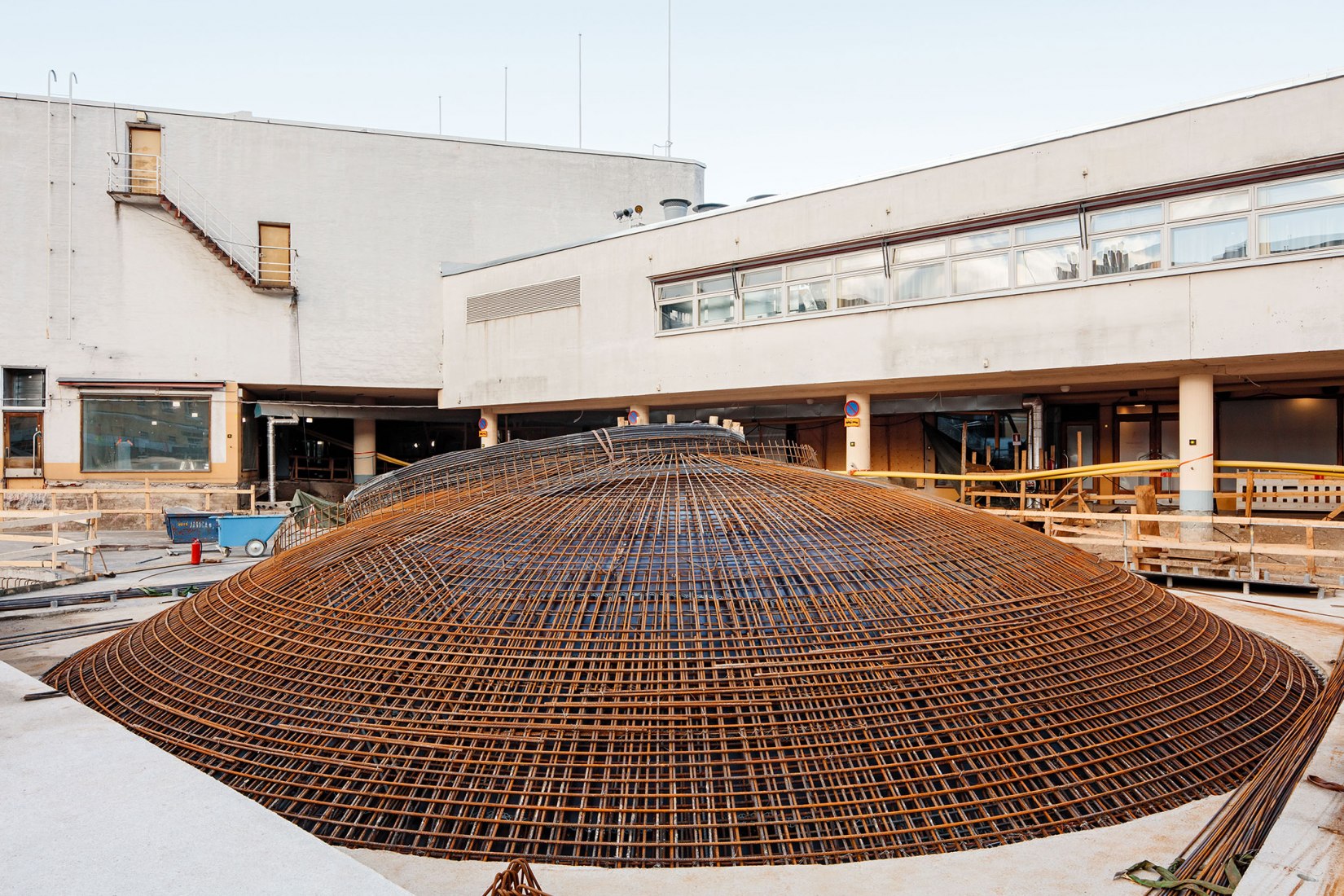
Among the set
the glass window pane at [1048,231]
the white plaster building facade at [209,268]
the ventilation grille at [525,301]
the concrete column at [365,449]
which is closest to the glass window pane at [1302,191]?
the glass window pane at [1048,231]

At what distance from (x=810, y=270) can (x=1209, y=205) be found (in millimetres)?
7898

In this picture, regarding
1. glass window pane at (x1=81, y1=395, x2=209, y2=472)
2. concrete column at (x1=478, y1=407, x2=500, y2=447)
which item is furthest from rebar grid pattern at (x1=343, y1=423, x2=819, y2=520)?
glass window pane at (x1=81, y1=395, x2=209, y2=472)

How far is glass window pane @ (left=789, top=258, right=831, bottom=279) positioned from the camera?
63.5 feet

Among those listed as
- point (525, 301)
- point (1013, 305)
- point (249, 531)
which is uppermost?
point (525, 301)

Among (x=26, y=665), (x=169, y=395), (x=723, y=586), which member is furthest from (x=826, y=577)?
(x=169, y=395)

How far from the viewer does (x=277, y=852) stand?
3016 millimetres

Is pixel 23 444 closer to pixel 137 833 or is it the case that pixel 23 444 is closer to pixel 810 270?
pixel 810 270

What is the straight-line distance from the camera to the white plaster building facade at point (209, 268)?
25.8 m

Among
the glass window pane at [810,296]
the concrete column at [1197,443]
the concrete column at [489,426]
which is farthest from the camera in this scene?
the concrete column at [489,426]

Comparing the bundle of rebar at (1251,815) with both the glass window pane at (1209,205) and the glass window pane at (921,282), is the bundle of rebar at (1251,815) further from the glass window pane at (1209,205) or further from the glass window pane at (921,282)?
the glass window pane at (921,282)

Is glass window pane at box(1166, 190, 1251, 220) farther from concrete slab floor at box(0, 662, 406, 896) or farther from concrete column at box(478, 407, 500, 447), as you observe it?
concrete column at box(478, 407, 500, 447)

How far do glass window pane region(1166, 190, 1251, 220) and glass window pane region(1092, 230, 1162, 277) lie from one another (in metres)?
0.44

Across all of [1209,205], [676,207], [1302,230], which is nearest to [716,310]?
[676,207]

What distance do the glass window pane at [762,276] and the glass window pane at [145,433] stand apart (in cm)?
1799
